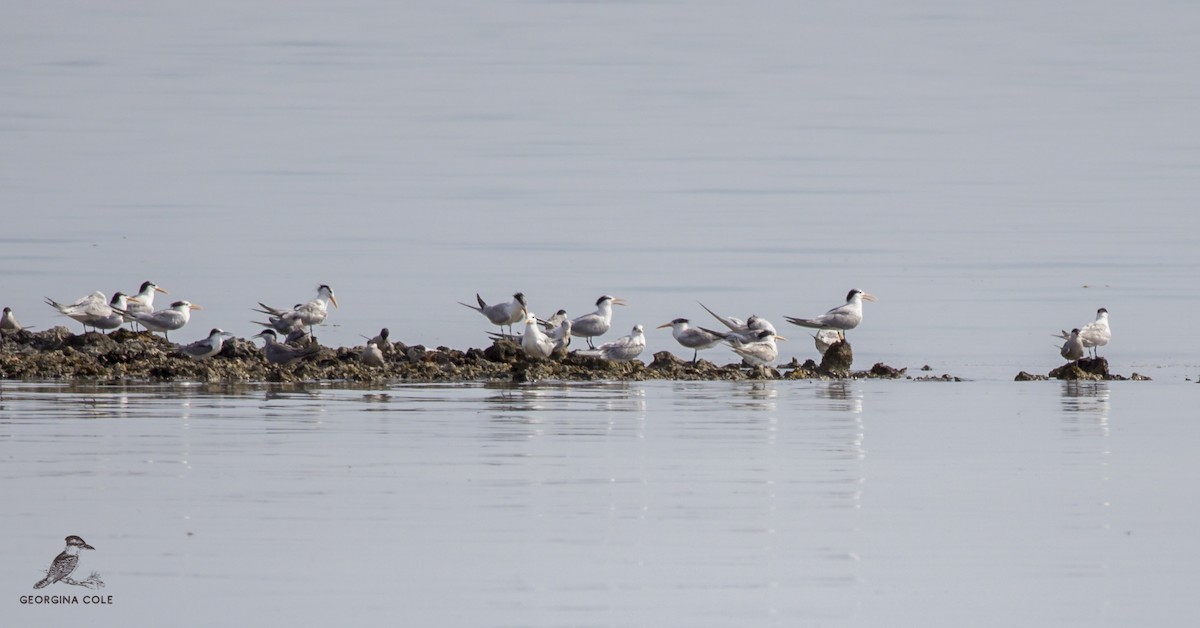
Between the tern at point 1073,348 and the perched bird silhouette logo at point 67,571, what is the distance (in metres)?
14.0

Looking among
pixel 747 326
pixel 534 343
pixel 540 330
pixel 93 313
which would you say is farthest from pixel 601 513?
pixel 93 313

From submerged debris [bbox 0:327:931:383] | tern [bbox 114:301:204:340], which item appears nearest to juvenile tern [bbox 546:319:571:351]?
submerged debris [bbox 0:327:931:383]

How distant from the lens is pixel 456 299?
26.3 metres

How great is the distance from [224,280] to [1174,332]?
13650 millimetres

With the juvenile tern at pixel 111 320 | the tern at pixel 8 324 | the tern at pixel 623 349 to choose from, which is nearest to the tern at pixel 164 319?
the juvenile tern at pixel 111 320

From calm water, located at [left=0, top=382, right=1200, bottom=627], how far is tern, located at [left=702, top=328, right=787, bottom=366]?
489 cm

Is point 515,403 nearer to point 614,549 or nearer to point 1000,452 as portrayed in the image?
point 1000,452

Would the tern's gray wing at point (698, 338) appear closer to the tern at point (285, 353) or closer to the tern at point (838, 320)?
the tern at point (838, 320)

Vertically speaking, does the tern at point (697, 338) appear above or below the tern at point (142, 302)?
below

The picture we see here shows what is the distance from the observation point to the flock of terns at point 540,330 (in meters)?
18.3

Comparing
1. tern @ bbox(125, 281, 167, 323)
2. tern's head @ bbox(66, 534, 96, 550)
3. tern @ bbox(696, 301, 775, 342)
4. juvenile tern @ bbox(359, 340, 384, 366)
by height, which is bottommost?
tern's head @ bbox(66, 534, 96, 550)

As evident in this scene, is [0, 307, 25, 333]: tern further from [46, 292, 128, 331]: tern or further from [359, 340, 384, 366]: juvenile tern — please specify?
[359, 340, 384, 366]: juvenile tern

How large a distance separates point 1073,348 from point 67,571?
47.3ft

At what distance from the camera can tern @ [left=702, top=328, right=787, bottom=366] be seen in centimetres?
1895
